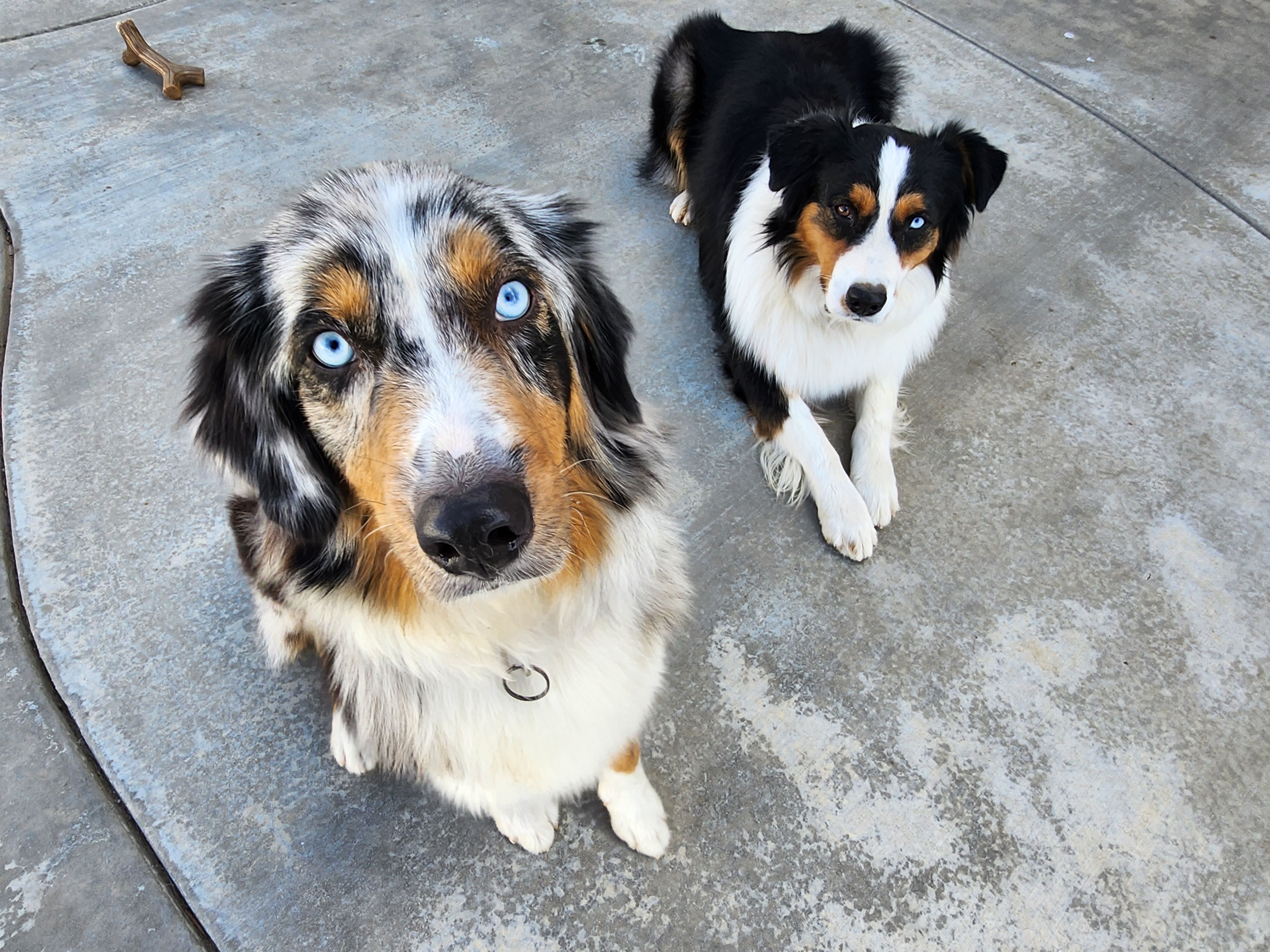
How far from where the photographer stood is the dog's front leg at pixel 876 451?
2889 millimetres

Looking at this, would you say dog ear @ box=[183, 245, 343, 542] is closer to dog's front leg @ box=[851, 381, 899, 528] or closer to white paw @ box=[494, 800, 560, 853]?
white paw @ box=[494, 800, 560, 853]

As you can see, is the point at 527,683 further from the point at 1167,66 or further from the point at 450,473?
the point at 1167,66

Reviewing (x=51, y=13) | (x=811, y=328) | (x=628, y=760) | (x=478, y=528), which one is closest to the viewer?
(x=478, y=528)

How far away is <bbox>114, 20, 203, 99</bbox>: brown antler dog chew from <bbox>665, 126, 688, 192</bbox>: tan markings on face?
281cm

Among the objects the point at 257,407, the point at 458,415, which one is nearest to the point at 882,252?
the point at 458,415

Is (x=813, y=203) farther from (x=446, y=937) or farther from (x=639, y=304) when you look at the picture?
(x=446, y=937)

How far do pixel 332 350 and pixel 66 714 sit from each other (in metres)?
1.65

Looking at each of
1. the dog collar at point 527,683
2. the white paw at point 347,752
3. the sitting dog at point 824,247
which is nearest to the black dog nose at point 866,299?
the sitting dog at point 824,247

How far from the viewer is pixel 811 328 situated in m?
3.07

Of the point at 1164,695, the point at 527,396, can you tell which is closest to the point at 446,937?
the point at 527,396

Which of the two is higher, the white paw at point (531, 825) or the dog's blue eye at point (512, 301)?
the dog's blue eye at point (512, 301)

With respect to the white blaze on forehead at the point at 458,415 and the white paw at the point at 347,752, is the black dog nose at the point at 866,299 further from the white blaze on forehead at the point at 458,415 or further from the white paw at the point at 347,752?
the white paw at the point at 347,752

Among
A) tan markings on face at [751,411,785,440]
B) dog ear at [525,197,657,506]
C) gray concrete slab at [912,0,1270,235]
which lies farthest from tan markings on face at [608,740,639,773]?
gray concrete slab at [912,0,1270,235]

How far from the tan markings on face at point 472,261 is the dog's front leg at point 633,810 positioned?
126 centimetres
